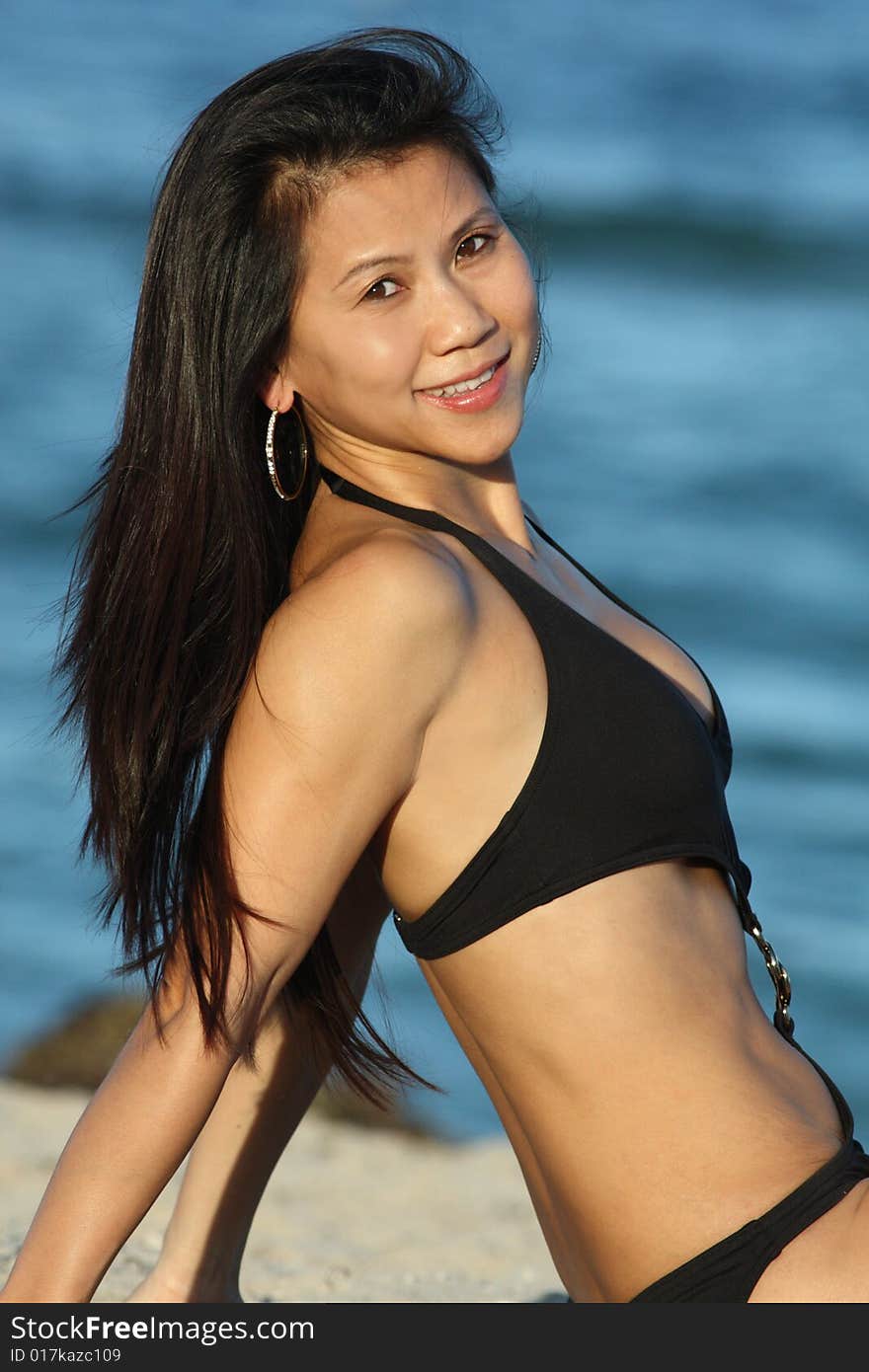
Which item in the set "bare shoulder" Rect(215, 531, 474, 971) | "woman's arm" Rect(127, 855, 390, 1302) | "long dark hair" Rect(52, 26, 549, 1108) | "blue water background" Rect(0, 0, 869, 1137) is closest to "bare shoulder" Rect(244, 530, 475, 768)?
"bare shoulder" Rect(215, 531, 474, 971)

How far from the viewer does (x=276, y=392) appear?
90.2 inches

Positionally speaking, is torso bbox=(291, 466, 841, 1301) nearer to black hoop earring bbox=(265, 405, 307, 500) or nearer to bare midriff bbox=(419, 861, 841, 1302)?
bare midriff bbox=(419, 861, 841, 1302)

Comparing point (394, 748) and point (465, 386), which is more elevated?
point (465, 386)

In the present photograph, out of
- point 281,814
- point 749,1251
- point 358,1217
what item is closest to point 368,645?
point 281,814

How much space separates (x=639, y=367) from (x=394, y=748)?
33.9 feet

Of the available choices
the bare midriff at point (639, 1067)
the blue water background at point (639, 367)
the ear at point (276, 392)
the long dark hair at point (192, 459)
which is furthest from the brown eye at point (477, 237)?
the blue water background at point (639, 367)

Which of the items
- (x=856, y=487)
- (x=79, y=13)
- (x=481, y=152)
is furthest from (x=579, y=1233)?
(x=79, y=13)

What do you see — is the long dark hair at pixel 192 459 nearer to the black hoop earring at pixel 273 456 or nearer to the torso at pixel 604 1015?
the black hoop earring at pixel 273 456

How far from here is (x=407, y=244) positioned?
2.19m

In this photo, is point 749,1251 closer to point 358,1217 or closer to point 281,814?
point 281,814

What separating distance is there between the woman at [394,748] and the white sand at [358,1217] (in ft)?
3.90

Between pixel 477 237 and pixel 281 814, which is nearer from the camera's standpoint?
pixel 281 814

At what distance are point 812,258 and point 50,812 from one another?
898 cm

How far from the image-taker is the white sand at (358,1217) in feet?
11.4
